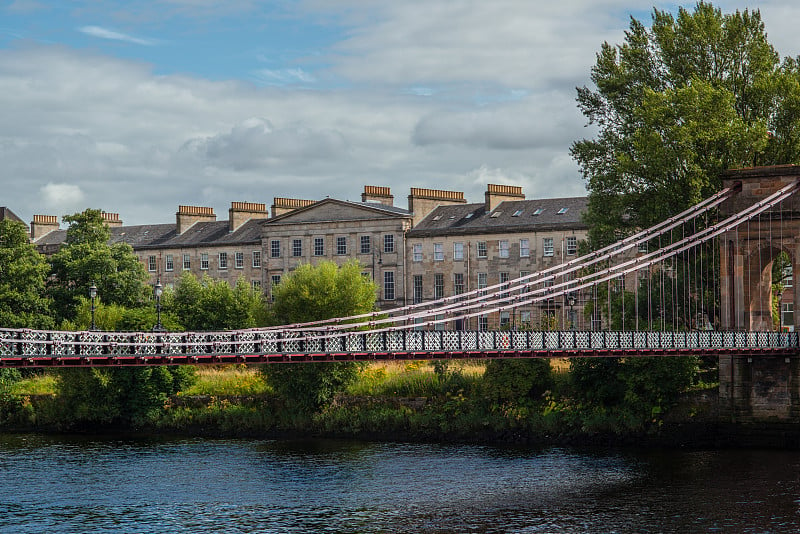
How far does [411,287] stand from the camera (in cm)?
10106

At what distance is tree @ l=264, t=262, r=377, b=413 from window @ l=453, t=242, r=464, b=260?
27.9 metres

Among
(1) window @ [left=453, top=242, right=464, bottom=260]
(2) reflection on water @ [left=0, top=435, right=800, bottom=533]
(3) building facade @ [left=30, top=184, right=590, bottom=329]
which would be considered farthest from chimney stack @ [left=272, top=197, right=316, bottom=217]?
(2) reflection on water @ [left=0, top=435, right=800, bottom=533]

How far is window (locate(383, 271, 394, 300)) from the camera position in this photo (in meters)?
102

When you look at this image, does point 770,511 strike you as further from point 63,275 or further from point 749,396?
point 63,275

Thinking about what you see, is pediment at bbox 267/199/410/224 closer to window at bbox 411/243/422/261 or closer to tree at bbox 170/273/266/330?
window at bbox 411/243/422/261

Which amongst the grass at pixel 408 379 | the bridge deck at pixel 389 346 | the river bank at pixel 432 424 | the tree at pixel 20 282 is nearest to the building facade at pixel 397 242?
the tree at pixel 20 282

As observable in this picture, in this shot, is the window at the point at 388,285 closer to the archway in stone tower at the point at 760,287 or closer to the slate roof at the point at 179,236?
the slate roof at the point at 179,236

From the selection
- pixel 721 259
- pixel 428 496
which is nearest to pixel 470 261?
pixel 721 259

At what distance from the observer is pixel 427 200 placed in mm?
102938

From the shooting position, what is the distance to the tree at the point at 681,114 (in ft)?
198

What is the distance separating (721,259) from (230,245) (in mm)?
57026

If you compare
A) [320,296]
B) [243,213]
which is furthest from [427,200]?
[320,296]

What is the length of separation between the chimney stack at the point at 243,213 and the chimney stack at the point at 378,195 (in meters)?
12.5

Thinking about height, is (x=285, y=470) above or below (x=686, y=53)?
below
